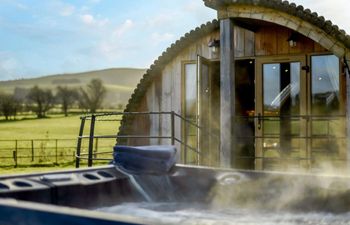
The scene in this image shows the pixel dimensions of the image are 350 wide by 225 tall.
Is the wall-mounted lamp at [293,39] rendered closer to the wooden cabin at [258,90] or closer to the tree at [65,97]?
the wooden cabin at [258,90]

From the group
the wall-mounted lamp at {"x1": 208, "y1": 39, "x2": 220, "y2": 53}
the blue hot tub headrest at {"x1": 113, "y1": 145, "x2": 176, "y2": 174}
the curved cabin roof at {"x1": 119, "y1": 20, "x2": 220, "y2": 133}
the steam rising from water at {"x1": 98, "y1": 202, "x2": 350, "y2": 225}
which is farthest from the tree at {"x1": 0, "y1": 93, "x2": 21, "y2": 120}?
the steam rising from water at {"x1": 98, "y1": 202, "x2": 350, "y2": 225}

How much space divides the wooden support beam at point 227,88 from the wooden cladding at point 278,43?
4.38 ft

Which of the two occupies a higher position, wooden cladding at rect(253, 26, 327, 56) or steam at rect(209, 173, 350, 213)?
wooden cladding at rect(253, 26, 327, 56)

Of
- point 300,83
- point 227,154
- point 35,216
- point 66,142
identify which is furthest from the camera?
point 66,142

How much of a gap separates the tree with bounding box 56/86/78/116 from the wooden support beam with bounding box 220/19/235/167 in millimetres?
13010

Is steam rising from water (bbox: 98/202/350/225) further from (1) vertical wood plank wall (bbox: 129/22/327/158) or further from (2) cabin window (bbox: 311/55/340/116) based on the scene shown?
(1) vertical wood plank wall (bbox: 129/22/327/158)

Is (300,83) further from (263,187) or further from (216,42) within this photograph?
(263,187)

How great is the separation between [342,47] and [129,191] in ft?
11.0

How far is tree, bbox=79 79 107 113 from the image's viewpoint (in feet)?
49.4

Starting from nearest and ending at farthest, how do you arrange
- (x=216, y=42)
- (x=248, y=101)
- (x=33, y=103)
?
(x=216, y=42)
(x=248, y=101)
(x=33, y=103)

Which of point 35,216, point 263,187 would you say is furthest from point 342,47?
point 35,216

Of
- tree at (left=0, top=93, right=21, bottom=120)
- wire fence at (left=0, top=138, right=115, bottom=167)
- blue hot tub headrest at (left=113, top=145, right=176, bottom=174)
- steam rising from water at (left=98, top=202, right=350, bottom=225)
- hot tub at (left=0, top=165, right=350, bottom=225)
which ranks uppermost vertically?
tree at (left=0, top=93, right=21, bottom=120)

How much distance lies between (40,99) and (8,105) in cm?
156

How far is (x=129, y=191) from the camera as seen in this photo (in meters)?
4.43
